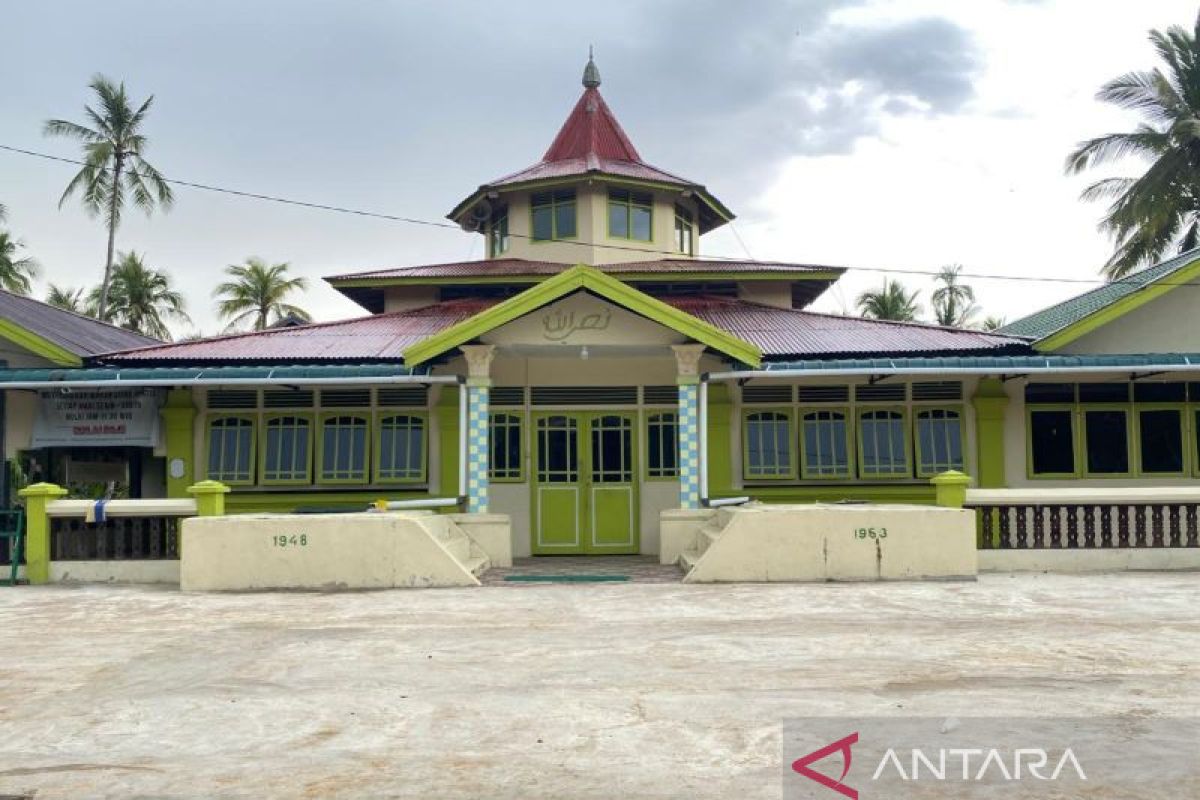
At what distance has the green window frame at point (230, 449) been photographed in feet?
52.9

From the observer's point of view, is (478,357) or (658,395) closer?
(478,357)

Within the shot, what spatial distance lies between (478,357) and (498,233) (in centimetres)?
718

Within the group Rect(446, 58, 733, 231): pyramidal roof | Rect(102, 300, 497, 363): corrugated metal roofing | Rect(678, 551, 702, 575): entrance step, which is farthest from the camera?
Rect(446, 58, 733, 231): pyramidal roof

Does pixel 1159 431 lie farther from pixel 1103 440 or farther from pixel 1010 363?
pixel 1010 363

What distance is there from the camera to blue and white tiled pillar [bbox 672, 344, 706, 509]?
47.1 ft

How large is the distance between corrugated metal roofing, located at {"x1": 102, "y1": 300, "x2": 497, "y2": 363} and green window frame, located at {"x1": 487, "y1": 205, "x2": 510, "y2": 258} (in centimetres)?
231

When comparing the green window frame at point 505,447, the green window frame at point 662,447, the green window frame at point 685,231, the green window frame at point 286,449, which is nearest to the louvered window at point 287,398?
the green window frame at point 286,449

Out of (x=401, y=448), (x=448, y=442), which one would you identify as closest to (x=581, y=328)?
(x=448, y=442)

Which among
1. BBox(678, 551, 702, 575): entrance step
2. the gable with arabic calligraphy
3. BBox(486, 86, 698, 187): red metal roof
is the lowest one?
BBox(678, 551, 702, 575): entrance step

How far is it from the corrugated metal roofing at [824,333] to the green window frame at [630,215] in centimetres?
204

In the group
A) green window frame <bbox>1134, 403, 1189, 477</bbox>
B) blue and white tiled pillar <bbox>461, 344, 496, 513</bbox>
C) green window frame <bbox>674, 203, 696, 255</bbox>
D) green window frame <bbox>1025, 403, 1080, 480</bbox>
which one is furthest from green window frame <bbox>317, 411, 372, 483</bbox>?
green window frame <bbox>1134, 403, 1189, 477</bbox>

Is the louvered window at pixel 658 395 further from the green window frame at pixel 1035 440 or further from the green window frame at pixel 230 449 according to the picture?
the green window frame at pixel 230 449

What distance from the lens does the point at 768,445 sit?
16.2 meters

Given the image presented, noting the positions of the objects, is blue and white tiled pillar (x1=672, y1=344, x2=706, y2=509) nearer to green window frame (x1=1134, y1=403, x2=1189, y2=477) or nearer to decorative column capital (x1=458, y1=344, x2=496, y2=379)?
decorative column capital (x1=458, y1=344, x2=496, y2=379)
